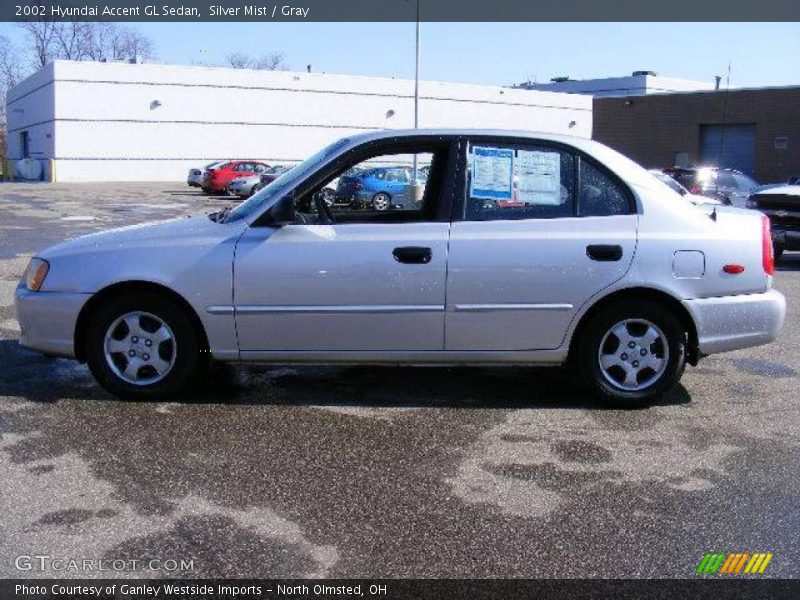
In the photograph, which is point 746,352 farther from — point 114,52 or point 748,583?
point 114,52

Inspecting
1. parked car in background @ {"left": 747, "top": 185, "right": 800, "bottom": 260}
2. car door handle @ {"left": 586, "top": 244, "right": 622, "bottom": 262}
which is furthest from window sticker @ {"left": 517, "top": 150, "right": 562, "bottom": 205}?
parked car in background @ {"left": 747, "top": 185, "right": 800, "bottom": 260}

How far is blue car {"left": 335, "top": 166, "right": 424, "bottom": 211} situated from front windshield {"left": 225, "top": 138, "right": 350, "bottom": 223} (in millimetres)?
199

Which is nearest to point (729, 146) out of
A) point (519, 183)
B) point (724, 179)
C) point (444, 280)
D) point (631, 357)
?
point (724, 179)

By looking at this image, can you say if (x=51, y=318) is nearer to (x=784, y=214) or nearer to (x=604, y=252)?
(x=604, y=252)

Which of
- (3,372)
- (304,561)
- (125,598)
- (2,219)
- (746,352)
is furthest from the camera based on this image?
(2,219)

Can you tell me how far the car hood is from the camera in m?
5.45

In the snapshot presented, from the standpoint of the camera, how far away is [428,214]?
18.0 ft

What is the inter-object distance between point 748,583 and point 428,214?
9.59 feet

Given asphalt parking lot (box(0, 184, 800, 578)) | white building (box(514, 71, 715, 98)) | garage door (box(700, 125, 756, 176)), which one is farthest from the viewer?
white building (box(514, 71, 715, 98))

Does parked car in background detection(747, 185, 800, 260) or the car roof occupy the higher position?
the car roof

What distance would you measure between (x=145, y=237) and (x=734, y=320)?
3.75 meters

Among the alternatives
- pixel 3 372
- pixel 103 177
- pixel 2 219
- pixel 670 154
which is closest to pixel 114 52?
pixel 103 177

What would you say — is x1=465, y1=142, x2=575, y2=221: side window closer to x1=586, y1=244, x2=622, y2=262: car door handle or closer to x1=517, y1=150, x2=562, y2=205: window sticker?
x1=517, y1=150, x2=562, y2=205: window sticker

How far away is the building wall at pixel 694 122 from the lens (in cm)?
4409
